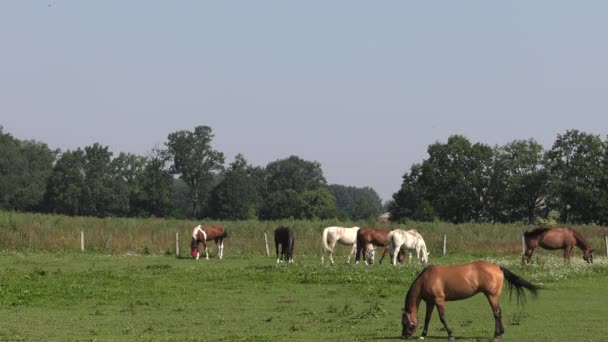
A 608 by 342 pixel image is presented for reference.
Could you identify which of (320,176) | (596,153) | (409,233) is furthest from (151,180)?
(409,233)

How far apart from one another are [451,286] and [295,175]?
12973cm

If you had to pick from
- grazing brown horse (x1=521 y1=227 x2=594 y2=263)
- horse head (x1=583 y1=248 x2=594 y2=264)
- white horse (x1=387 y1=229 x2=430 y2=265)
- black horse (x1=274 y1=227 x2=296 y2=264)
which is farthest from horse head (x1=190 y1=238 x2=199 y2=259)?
horse head (x1=583 y1=248 x2=594 y2=264)

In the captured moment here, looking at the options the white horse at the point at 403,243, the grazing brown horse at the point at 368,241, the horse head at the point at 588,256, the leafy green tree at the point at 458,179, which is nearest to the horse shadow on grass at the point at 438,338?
the white horse at the point at 403,243

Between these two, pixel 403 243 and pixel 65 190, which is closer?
pixel 403 243

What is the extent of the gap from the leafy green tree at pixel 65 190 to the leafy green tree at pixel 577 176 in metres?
59.5

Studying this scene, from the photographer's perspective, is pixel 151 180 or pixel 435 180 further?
pixel 151 180

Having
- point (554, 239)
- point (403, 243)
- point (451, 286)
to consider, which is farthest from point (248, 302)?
point (554, 239)

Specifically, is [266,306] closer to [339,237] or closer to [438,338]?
Result: [438,338]

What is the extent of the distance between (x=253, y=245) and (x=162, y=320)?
3134cm

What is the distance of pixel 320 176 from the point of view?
493ft

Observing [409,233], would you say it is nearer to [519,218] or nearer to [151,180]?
[519,218]

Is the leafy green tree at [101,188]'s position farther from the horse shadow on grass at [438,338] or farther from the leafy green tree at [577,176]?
the horse shadow on grass at [438,338]

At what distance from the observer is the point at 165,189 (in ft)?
397

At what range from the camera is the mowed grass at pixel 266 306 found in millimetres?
19656
